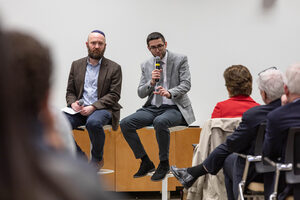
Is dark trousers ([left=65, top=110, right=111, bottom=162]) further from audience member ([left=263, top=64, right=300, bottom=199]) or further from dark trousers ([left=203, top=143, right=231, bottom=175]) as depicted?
audience member ([left=263, top=64, right=300, bottom=199])

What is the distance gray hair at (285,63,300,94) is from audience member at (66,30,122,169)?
210cm

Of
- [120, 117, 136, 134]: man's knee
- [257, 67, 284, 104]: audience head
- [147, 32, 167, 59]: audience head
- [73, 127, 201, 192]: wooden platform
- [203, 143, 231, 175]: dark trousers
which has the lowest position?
[73, 127, 201, 192]: wooden platform

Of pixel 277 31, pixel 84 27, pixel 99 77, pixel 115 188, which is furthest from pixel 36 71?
pixel 277 31

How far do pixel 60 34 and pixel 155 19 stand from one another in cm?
127

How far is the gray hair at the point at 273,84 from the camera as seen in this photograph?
2.87m

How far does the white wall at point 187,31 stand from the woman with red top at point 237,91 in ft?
6.50

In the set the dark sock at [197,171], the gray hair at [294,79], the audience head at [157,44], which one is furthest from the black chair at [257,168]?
the audience head at [157,44]

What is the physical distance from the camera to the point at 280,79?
9.48 feet

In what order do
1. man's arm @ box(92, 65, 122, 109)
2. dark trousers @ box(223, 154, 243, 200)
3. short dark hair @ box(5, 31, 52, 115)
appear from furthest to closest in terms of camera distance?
man's arm @ box(92, 65, 122, 109)
dark trousers @ box(223, 154, 243, 200)
short dark hair @ box(5, 31, 52, 115)

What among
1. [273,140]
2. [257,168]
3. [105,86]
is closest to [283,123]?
[273,140]

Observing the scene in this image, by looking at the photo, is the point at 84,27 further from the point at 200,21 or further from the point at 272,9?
the point at 272,9

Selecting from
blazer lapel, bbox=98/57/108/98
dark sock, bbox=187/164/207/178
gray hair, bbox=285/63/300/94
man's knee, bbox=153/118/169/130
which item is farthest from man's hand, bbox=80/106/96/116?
gray hair, bbox=285/63/300/94

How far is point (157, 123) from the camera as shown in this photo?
4.04m

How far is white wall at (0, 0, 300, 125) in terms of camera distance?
5.73 m
